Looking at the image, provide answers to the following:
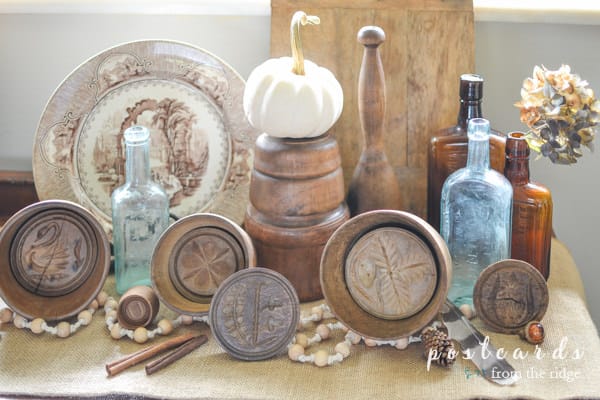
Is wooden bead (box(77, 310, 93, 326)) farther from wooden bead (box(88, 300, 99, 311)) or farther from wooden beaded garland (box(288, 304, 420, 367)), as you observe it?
wooden beaded garland (box(288, 304, 420, 367))

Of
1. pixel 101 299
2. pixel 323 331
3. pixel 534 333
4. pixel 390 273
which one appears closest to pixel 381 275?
pixel 390 273

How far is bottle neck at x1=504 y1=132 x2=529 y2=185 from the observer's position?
4.15 feet

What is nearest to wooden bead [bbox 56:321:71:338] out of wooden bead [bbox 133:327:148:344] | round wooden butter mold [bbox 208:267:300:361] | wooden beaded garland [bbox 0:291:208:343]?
wooden beaded garland [bbox 0:291:208:343]

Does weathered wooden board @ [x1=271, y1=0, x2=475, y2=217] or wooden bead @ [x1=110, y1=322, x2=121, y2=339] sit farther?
weathered wooden board @ [x1=271, y1=0, x2=475, y2=217]

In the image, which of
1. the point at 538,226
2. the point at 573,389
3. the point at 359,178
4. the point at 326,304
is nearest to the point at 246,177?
the point at 359,178

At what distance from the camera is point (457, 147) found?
4.49ft

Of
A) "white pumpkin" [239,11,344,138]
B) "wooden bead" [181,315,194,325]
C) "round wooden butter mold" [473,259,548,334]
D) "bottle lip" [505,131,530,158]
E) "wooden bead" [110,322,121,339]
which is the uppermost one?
"white pumpkin" [239,11,344,138]

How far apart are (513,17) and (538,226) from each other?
40cm

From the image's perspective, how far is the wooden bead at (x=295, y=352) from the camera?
1144 mm

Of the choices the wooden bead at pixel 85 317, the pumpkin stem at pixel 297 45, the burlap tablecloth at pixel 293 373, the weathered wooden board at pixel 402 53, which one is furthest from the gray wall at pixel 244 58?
the wooden bead at pixel 85 317

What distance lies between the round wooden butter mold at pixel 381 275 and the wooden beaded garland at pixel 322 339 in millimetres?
17

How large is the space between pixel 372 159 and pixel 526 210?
25 cm

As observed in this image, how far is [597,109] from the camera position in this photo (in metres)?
1.20

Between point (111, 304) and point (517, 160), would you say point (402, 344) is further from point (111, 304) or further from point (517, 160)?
point (111, 304)
